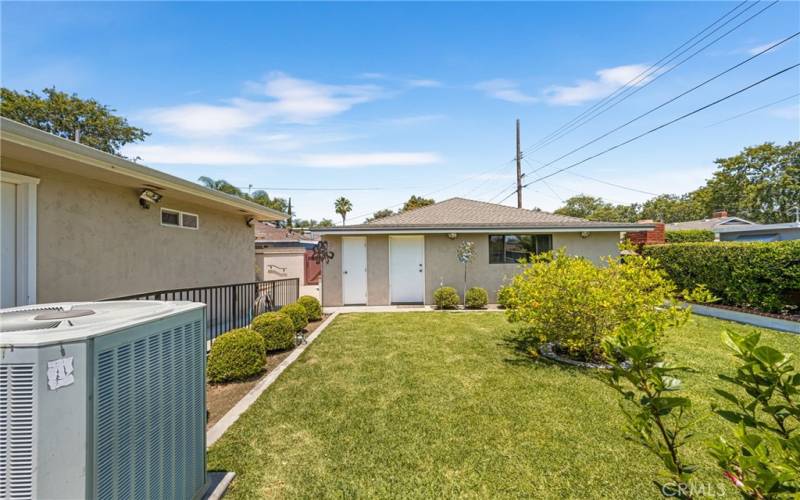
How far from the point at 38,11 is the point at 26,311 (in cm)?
770

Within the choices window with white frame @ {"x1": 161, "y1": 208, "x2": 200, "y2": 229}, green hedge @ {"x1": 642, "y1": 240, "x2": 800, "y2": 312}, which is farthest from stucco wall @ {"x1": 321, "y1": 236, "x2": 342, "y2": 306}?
green hedge @ {"x1": 642, "y1": 240, "x2": 800, "y2": 312}

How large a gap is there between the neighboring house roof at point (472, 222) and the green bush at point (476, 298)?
1.90m

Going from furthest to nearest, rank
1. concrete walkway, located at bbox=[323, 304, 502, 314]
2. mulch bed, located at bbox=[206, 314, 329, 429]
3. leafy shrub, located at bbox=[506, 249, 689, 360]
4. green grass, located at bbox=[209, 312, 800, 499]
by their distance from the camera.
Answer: concrete walkway, located at bbox=[323, 304, 502, 314] < leafy shrub, located at bbox=[506, 249, 689, 360] < mulch bed, located at bbox=[206, 314, 329, 429] < green grass, located at bbox=[209, 312, 800, 499]

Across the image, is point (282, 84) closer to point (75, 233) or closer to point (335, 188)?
point (75, 233)

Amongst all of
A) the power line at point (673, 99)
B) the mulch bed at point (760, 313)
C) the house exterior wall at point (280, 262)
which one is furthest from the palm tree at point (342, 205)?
the mulch bed at point (760, 313)

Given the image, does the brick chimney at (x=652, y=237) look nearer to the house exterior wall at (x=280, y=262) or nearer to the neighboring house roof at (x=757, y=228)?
the neighboring house roof at (x=757, y=228)

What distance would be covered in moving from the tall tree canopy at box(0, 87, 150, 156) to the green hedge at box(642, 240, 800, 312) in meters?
25.5

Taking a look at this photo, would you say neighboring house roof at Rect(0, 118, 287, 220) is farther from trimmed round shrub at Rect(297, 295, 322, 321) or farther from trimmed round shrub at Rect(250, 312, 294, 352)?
trimmed round shrub at Rect(297, 295, 322, 321)

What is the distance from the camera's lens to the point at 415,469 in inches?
100

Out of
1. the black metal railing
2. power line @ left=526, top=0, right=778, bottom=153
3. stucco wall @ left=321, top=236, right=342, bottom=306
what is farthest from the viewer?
stucco wall @ left=321, top=236, right=342, bottom=306

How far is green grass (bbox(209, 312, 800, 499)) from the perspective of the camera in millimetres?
2396

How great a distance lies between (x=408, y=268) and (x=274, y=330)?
589cm

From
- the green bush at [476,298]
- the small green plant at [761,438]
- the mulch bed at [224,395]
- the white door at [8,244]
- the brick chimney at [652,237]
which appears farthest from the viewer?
the brick chimney at [652,237]

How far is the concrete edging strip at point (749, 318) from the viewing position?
261 inches
